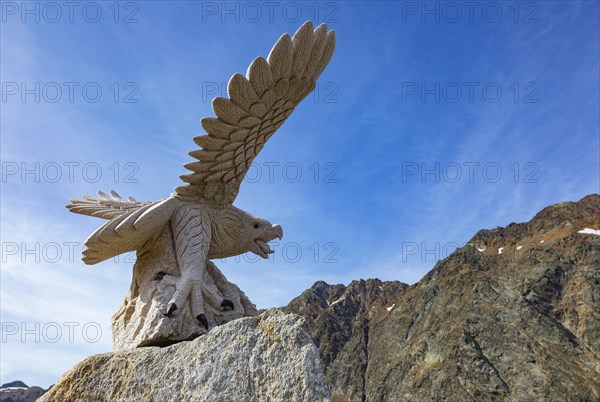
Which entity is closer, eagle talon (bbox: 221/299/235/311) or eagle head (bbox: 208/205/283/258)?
eagle talon (bbox: 221/299/235/311)

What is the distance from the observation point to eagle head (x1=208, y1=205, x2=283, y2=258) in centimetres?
675

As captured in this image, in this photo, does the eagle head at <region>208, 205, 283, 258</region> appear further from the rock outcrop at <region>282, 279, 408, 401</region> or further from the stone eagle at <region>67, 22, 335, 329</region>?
the rock outcrop at <region>282, 279, 408, 401</region>

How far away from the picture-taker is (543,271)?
56.8m

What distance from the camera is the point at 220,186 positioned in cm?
659

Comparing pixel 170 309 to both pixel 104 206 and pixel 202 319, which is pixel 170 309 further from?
pixel 104 206

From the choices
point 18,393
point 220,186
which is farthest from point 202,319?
point 18,393

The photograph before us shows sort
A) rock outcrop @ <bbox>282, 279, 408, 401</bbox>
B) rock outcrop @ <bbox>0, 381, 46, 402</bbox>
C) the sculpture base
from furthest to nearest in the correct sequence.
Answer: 1. rock outcrop @ <bbox>0, 381, 46, 402</bbox>
2. rock outcrop @ <bbox>282, 279, 408, 401</bbox>
3. the sculpture base

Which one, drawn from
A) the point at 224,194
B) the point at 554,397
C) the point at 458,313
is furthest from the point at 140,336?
the point at 458,313

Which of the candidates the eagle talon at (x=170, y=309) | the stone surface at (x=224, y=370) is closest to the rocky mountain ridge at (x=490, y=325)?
the eagle talon at (x=170, y=309)

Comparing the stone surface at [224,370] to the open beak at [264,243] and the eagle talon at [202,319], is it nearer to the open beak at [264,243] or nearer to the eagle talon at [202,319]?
the eagle talon at [202,319]

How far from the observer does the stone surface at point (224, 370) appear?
4453 millimetres

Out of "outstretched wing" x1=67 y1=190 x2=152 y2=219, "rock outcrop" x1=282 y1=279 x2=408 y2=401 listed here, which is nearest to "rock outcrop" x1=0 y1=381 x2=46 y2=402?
"rock outcrop" x1=282 y1=279 x2=408 y2=401

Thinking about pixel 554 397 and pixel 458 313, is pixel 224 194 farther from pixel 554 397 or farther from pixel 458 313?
pixel 458 313

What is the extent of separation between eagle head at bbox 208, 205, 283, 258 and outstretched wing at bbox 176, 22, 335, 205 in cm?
24
